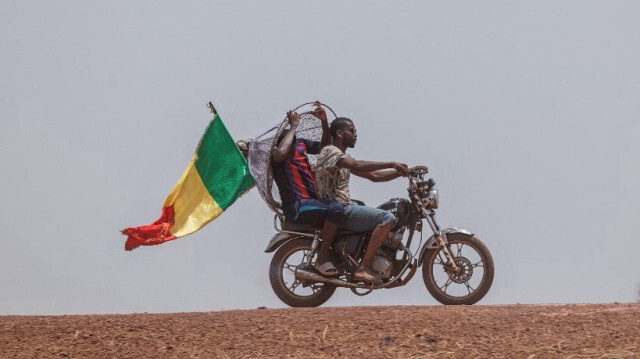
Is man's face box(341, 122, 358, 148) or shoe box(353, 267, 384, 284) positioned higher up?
man's face box(341, 122, 358, 148)

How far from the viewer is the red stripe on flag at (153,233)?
438 inches

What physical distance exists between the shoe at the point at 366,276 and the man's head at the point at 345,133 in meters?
1.32

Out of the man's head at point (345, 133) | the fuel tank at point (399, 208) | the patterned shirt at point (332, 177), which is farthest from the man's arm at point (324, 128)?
the fuel tank at point (399, 208)

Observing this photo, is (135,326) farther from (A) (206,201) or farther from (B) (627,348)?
(B) (627,348)

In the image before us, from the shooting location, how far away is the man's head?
1082 cm

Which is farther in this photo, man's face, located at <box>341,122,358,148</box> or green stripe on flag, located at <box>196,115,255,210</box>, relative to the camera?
green stripe on flag, located at <box>196,115,255,210</box>

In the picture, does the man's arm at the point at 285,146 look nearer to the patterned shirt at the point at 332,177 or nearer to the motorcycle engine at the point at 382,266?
the patterned shirt at the point at 332,177

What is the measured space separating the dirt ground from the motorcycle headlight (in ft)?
4.94

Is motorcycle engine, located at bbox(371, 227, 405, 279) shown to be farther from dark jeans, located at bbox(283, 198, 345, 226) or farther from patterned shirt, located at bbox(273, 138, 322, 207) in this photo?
patterned shirt, located at bbox(273, 138, 322, 207)

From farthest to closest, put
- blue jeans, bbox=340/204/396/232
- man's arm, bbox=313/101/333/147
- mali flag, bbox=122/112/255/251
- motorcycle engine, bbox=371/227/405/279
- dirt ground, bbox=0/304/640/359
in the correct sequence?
mali flag, bbox=122/112/255/251 < man's arm, bbox=313/101/333/147 < motorcycle engine, bbox=371/227/405/279 < blue jeans, bbox=340/204/396/232 < dirt ground, bbox=0/304/640/359

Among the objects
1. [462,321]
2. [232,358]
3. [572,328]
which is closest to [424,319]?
[462,321]

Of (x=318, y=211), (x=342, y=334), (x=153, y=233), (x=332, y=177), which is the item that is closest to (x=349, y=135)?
(x=332, y=177)

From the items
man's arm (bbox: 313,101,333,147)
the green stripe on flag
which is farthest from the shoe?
the green stripe on flag

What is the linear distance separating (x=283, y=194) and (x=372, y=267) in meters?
1.20
